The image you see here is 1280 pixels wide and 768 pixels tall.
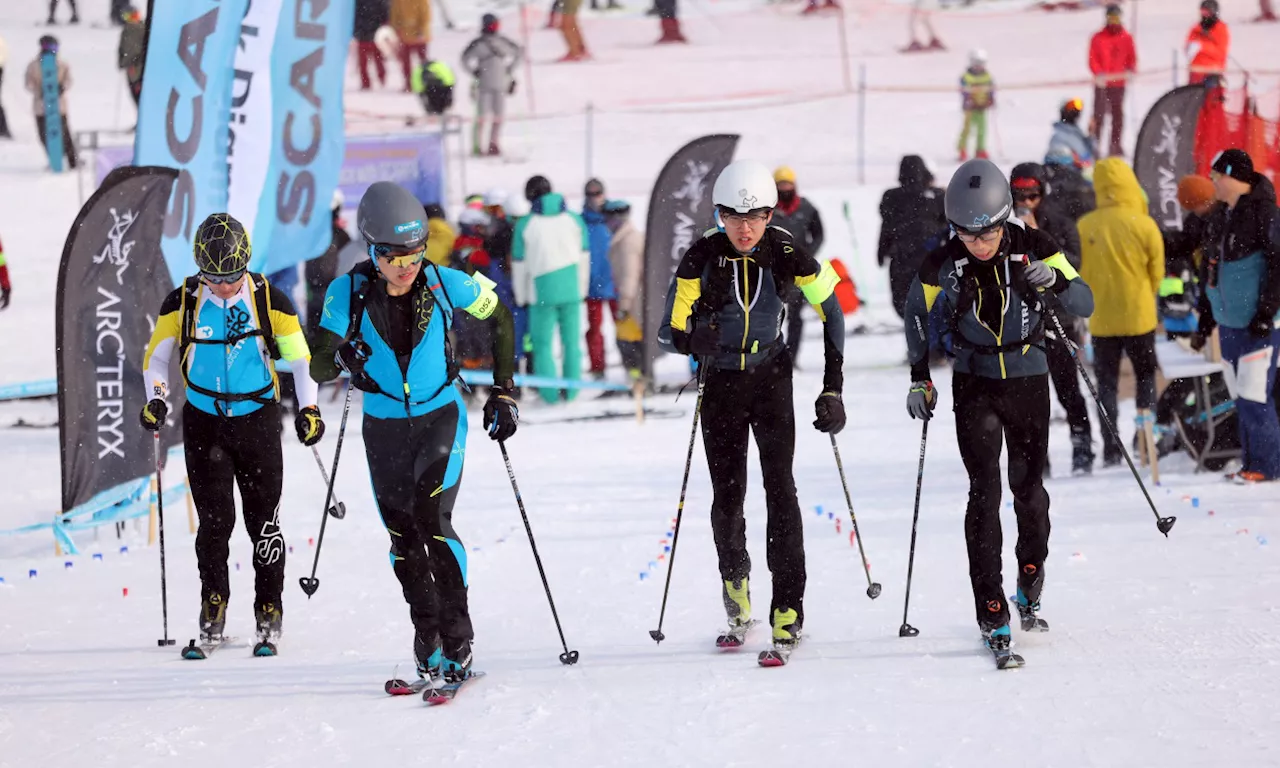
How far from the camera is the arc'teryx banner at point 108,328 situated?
990 centimetres

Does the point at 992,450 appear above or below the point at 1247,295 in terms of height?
below

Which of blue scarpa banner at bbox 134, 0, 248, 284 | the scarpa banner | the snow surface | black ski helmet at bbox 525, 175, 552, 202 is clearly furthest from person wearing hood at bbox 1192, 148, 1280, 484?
blue scarpa banner at bbox 134, 0, 248, 284

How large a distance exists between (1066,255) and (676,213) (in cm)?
522

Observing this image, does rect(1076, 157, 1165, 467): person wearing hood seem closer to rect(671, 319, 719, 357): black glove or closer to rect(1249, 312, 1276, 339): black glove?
rect(1249, 312, 1276, 339): black glove

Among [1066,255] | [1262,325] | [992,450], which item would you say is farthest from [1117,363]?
[992,450]

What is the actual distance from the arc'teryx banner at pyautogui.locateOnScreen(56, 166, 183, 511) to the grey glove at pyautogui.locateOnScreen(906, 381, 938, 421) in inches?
204

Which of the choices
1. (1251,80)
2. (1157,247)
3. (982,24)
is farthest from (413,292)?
(982,24)

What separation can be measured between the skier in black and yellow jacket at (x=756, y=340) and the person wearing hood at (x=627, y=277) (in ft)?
26.0

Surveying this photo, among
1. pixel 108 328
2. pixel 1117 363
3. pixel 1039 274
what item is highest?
pixel 1039 274

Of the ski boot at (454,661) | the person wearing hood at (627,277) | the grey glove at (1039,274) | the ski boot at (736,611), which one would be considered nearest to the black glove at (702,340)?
the ski boot at (736,611)

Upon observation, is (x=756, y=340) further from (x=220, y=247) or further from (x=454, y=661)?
(x=220, y=247)

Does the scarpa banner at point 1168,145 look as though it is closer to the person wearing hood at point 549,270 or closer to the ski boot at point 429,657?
the person wearing hood at point 549,270

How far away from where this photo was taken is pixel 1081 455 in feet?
34.5

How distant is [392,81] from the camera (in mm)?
28344
